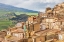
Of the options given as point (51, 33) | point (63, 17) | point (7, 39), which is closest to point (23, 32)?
point (7, 39)

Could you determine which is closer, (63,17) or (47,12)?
(63,17)

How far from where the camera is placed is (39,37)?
2945cm

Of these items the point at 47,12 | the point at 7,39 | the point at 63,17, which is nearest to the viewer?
the point at 7,39

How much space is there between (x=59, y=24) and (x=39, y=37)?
8082 mm

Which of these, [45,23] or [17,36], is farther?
[45,23]

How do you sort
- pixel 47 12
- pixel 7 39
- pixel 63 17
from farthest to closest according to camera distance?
pixel 47 12, pixel 63 17, pixel 7 39

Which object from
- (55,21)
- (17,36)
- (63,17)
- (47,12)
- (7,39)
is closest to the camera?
(7,39)

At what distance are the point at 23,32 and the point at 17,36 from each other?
1.11m

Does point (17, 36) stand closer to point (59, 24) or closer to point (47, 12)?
point (59, 24)

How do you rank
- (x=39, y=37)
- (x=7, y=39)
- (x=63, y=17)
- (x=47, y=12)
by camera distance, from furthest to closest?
(x=47, y=12)
(x=63, y=17)
(x=7, y=39)
(x=39, y=37)

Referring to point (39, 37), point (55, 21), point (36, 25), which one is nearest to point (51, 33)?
point (39, 37)

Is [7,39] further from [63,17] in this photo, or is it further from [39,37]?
[63,17]

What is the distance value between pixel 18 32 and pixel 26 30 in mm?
1483

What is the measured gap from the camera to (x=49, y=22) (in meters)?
39.0
